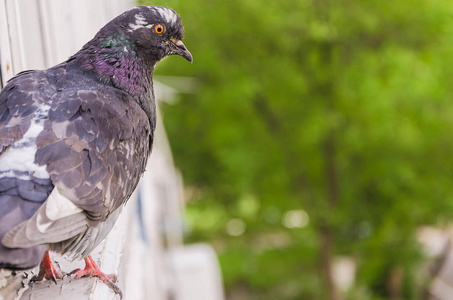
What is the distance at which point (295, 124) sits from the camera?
1159cm

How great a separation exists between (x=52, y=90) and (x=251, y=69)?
30.6ft

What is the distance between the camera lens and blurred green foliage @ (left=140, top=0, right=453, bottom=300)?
34.6ft

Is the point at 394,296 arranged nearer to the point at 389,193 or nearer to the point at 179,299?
the point at 389,193

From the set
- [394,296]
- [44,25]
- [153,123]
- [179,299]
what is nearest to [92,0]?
[44,25]

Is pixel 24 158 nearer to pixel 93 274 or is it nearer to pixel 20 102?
pixel 20 102

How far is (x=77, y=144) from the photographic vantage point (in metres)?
2.00

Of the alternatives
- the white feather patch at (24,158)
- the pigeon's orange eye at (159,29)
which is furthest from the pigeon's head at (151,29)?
the white feather patch at (24,158)

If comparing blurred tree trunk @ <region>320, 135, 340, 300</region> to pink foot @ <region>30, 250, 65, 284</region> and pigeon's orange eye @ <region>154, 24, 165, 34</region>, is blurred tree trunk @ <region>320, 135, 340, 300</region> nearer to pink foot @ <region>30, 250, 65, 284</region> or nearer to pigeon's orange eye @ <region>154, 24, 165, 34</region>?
pigeon's orange eye @ <region>154, 24, 165, 34</region>

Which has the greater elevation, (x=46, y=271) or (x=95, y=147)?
(x=95, y=147)

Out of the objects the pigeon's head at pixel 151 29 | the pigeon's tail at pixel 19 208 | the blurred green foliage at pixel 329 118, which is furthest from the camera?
the blurred green foliage at pixel 329 118

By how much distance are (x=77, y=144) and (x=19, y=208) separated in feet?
1.01

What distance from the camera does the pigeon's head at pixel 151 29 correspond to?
2560 millimetres

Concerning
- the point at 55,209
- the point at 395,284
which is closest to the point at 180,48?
the point at 55,209

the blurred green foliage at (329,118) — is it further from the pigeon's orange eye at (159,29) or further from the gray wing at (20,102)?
the gray wing at (20,102)
